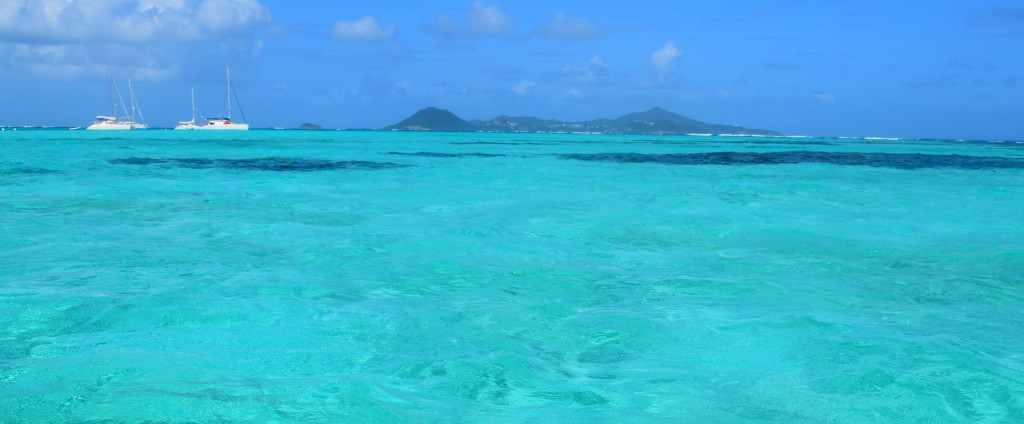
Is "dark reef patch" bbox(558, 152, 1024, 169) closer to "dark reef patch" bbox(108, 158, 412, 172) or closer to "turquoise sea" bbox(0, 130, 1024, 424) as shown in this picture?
"dark reef patch" bbox(108, 158, 412, 172)

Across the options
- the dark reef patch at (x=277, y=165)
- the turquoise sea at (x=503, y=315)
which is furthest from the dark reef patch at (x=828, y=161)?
the turquoise sea at (x=503, y=315)

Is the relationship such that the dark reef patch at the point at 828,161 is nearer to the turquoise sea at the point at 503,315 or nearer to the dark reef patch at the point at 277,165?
the dark reef patch at the point at 277,165

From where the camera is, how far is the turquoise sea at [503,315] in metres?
3.80

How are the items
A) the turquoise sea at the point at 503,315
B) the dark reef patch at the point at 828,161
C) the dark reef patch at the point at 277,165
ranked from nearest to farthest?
the turquoise sea at the point at 503,315
the dark reef patch at the point at 277,165
the dark reef patch at the point at 828,161

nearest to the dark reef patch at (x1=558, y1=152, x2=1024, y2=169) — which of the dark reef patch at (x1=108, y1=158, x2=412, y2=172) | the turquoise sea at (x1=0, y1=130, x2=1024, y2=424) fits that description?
the dark reef patch at (x1=108, y1=158, x2=412, y2=172)

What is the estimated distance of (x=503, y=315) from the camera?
18.0 ft

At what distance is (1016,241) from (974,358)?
604cm

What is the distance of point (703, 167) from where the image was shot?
25.6m

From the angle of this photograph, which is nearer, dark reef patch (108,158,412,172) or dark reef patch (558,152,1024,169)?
dark reef patch (108,158,412,172)

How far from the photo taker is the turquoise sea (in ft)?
12.5

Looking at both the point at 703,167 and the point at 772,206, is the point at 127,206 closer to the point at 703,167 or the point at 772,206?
the point at 772,206

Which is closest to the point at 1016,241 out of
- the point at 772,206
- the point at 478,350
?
the point at 772,206

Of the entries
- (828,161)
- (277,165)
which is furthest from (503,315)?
(828,161)

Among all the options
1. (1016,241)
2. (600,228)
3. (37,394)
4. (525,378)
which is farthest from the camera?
(600,228)
